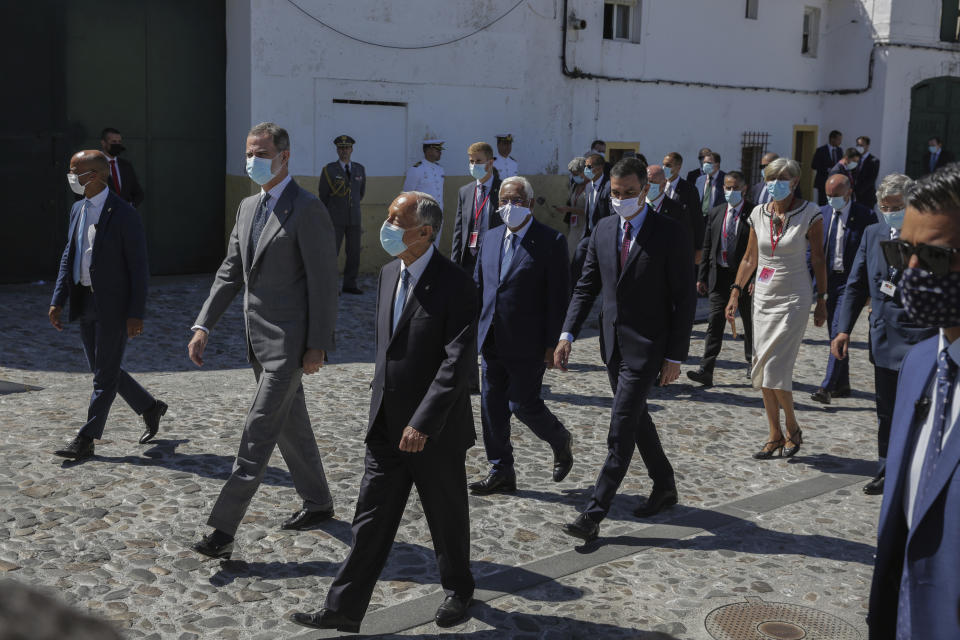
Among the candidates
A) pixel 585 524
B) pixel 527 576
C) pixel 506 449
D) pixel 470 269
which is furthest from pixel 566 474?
pixel 470 269

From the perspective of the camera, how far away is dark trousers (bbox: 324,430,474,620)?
479 centimetres

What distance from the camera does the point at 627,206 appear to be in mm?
6246

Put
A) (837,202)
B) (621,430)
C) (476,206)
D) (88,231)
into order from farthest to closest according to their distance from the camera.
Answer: (837,202)
(476,206)
(88,231)
(621,430)

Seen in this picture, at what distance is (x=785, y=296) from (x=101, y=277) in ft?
16.3

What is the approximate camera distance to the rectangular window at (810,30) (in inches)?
1023

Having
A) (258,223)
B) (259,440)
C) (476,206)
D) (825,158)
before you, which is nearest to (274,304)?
(258,223)

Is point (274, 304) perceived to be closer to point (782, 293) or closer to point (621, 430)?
point (621, 430)

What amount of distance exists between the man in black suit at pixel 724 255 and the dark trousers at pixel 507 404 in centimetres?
395

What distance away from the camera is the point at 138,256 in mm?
7336

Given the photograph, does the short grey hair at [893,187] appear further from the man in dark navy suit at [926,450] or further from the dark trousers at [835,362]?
the man in dark navy suit at [926,450]

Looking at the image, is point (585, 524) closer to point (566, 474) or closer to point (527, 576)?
point (527, 576)

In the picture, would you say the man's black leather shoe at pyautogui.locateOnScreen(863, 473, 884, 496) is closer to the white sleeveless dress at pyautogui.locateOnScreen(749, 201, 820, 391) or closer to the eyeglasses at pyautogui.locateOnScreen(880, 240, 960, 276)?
the white sleeveless dress at pyautogui.locateOnScreen(749, 201, 820, 391)

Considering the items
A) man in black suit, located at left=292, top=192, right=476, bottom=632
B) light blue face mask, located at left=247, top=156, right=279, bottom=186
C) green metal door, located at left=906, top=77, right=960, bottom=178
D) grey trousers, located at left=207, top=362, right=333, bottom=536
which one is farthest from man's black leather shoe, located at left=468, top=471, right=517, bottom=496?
green metal door, located at left=906, top=77, right=960, bottom=178

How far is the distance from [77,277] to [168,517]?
6.89ft
